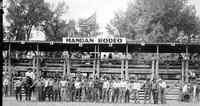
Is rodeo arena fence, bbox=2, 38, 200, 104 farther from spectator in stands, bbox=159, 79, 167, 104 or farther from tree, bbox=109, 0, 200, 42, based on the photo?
tree, bbox=109, 0, 200, 42

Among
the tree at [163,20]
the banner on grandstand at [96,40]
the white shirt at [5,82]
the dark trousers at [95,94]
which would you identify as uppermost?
the tree at [163,20]

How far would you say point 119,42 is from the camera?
25859 mm

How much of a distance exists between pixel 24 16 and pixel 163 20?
2054cm

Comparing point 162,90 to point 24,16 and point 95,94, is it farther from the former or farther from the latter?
point 24,16

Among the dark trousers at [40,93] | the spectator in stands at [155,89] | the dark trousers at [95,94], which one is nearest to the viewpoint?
the spectator in stands at [155,89]

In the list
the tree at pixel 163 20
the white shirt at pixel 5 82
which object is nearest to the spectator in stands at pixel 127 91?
→ the white shirt at pixel 5 82

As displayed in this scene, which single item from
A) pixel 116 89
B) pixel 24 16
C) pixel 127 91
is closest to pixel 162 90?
pixel 127 91

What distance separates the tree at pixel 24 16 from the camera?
53.2 metres

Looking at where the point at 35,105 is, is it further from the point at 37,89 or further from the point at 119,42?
the point at 119,42

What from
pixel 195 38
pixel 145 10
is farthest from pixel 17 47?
pixel 195 38

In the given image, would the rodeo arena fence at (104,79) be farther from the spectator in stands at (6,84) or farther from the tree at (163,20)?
the tree at (163,20)

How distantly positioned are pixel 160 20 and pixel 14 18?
68.3ft

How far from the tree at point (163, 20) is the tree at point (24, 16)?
14464 millimetres

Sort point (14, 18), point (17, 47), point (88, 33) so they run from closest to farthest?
point (17, 47)
point (14, 18)
point (88, 33)
